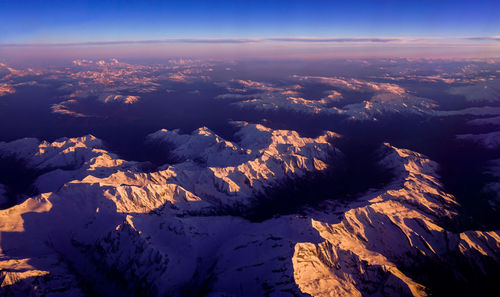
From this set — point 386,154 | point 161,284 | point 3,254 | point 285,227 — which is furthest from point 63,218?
point 386,154

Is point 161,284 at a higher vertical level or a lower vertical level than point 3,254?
lower

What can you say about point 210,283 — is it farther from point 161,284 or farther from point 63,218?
point 63,218

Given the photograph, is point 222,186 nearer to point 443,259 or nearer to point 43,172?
point 443,259

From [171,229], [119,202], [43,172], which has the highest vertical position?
[119,202]

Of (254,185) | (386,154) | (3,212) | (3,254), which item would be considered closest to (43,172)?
(3,212)

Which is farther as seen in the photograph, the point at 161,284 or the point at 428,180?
the point at 428,180

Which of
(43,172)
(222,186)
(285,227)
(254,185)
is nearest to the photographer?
(285,227)

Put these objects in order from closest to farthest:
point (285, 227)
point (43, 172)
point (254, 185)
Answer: point (285, 227) < point (254, 185) < point (43, 172)
